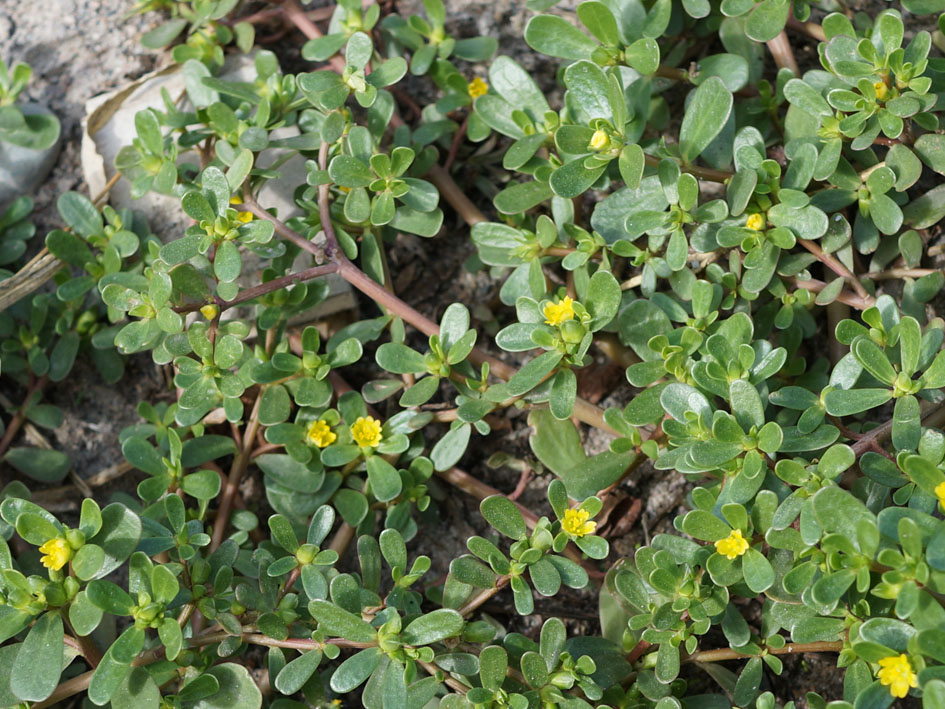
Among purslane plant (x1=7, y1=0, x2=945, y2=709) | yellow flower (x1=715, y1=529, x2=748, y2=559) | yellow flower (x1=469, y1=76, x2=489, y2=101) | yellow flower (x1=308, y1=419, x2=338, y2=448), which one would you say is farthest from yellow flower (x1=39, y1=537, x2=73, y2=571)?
yellow flower (x1=469, y1=76, x2=489, y2=101)

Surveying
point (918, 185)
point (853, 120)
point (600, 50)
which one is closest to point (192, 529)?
point (600, 50)

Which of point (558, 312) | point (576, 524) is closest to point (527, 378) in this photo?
point (558, 312)

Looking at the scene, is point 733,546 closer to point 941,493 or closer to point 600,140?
point 941,493

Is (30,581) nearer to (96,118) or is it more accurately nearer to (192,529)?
(192,529)

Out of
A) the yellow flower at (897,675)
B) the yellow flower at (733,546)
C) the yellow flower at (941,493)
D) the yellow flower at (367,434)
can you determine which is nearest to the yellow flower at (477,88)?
the yellow flower at (367,434)

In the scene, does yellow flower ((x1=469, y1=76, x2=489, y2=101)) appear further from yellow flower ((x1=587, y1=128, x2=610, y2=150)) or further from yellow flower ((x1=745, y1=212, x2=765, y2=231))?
yellow flower ((x1=745, y1=212, x2=765, y2=231))

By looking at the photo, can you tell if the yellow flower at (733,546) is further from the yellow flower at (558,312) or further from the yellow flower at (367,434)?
the yellow flower at (367,434)
